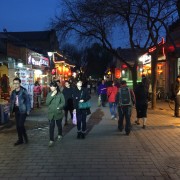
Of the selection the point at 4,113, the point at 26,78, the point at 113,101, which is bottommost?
the point at 4,113

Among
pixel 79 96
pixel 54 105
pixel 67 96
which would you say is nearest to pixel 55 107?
pixel 54 105

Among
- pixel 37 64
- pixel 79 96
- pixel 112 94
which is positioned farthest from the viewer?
pixel 37 64

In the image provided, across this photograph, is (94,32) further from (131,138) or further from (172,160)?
(172,160)

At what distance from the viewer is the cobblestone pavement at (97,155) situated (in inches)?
283

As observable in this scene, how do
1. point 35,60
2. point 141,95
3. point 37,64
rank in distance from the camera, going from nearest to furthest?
point 141,95 → point 35,60 → point 37,64

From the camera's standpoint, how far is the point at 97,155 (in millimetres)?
8766

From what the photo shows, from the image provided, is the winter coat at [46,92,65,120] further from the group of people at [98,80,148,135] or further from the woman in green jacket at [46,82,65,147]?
the group of people at [98,80,148,135]

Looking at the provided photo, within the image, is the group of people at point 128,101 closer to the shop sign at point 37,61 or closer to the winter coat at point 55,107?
the winter coat at point 55,107

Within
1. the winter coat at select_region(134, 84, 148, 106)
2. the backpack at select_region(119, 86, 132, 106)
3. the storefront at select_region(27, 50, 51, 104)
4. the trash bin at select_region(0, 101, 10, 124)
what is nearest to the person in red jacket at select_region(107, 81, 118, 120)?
the winter coat at select_region(134, 84, 148, 106)

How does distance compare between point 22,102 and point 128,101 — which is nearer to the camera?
point 22,102

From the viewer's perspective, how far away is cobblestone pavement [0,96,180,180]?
719 centimetres

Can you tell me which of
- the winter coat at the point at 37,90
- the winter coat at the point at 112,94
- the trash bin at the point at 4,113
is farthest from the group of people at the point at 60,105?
the winter coat at the point at 37,90

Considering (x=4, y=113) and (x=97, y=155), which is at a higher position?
(x=4, y=113)

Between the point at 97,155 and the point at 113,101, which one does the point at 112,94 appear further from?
the point at 97,155
